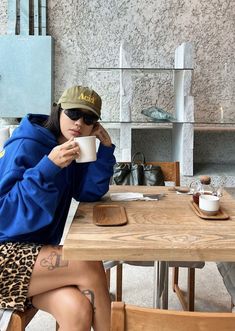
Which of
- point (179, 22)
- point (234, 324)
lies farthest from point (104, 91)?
point (234, 324)

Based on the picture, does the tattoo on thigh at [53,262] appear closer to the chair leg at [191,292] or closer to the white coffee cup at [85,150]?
the white coffee cup at [85,150]

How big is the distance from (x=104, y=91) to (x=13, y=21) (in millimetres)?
1129

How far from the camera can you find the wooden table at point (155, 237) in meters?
1.00

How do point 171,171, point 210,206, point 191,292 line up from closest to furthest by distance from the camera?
point 210,206
point 191,292
point 171,171

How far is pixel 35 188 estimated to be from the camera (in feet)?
3.71

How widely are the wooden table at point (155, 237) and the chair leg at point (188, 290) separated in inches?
26.0

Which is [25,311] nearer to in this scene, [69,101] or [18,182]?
[18,182]

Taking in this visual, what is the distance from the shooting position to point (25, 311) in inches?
45.4

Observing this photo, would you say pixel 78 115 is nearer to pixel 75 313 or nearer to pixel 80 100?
pixel 80 100

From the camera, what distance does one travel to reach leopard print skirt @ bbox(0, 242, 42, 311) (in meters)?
1.12

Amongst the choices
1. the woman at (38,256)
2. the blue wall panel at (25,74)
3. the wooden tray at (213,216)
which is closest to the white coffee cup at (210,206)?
the wooden tray at (213,216)

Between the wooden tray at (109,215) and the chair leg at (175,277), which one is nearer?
the wooden tray at (109,215)

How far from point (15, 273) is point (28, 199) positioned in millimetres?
252

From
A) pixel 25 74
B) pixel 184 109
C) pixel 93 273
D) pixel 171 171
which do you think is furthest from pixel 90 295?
pixel 25 74
